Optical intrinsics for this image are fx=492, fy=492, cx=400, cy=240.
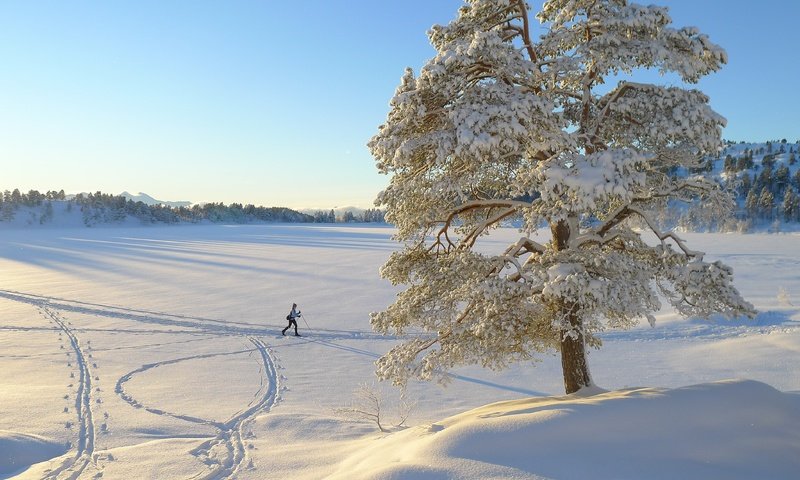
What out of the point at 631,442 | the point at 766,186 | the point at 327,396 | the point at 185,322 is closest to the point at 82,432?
the point at 327,396

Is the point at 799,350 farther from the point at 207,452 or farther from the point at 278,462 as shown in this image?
the point at 207,452

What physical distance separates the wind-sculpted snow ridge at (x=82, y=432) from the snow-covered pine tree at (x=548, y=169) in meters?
5.46

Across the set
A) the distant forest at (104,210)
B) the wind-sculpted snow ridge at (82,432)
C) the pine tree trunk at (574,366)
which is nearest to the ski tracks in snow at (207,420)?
the wind-sculpted snow ridge at (82,432)

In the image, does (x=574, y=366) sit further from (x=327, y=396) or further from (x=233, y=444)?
(x=327, y=396)

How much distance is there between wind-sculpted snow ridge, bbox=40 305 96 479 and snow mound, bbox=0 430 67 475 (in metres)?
0.38

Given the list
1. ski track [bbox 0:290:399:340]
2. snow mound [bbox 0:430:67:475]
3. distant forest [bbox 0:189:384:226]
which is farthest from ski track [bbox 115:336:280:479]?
distant forest [bbox 0:189:384:226]

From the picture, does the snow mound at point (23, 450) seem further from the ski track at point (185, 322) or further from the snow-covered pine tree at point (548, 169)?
the ski track at point (185, 322)

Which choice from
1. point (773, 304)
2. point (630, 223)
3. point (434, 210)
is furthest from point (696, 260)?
point (773, 304)

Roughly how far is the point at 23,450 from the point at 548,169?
32.9ft

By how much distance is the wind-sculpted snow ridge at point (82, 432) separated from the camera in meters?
8.21

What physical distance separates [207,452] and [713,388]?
8343mm

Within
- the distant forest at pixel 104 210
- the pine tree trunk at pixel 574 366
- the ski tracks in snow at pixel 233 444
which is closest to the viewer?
the pine tree trunk at pixel 574 366

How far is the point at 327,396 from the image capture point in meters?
13.7

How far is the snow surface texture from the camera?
18.4 feet
